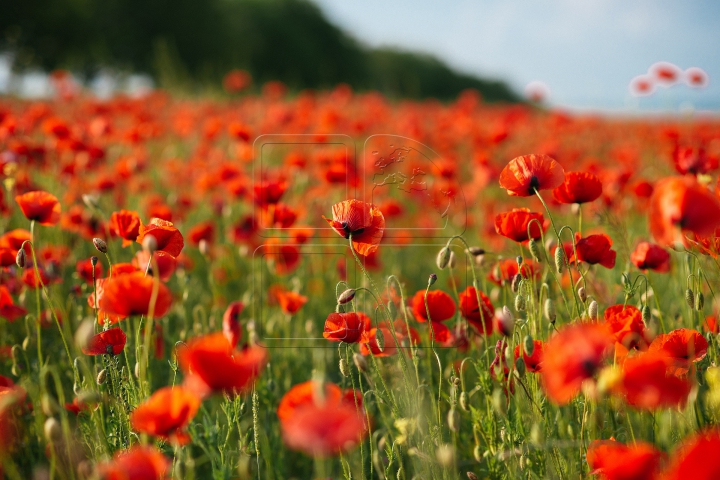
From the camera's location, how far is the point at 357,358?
1.22m

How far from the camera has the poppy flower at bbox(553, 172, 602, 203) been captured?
1.47m

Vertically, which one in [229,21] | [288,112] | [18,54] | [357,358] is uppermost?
[229,21]

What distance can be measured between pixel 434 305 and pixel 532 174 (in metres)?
0.42

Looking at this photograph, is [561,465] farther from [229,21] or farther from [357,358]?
[229,21]

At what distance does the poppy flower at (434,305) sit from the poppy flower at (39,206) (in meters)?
1.04

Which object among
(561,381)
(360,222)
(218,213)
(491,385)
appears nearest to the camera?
(561,381)

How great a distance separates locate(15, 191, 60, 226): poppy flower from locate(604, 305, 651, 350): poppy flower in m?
1.46

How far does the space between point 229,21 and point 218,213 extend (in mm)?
22987

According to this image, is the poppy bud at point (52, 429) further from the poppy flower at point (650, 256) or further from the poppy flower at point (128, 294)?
the poppy flower at point (650, 256)

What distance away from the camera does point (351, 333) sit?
1.33 metres

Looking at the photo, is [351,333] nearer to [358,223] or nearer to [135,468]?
[358,223]

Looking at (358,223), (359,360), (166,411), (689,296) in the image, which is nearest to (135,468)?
(166,411)

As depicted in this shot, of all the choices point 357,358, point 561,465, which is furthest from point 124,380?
point 561,465

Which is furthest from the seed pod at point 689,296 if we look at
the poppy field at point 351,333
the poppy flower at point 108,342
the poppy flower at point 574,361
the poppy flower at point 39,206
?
the poppy flower at point 39,206
